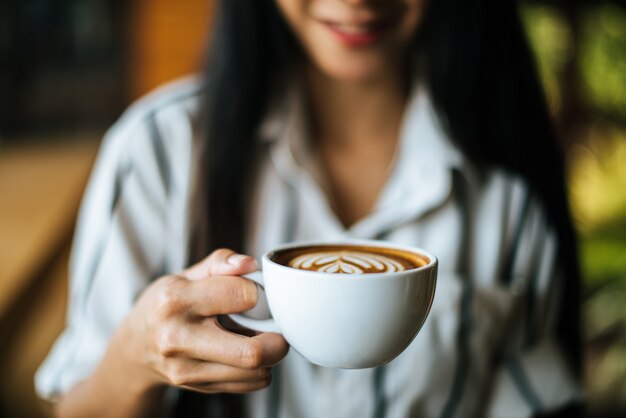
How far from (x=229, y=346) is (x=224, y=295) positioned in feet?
0.18

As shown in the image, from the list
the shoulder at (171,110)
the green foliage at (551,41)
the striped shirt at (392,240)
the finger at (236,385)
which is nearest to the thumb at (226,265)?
the finger at (236,385)

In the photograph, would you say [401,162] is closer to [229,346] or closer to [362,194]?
[362,194]

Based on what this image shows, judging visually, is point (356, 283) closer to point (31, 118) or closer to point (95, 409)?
point (95, 409)

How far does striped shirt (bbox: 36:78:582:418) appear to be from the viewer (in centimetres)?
106

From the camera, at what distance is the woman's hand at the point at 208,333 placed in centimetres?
62

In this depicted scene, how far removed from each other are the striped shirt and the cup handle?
0.45 meters

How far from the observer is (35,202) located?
310cm

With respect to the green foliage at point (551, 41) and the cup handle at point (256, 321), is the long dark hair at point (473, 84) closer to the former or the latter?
the cup handle at point (256, 321)

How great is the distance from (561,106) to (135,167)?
268 cm

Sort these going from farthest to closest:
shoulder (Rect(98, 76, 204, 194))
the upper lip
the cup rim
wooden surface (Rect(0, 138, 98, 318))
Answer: wooden surface (Rect(0, 138, 98, 318)), shoulder (Rect(98, 76, 204, 194)), the upper lip, the cup rim

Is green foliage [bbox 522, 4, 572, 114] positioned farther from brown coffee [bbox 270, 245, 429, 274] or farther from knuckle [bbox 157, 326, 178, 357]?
knuckle [bbox 157, 326, 178, 357]

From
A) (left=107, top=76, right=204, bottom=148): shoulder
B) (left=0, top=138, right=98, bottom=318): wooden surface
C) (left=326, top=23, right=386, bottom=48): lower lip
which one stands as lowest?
(left=0, top=138, right=98, bottom=318): wooden surface

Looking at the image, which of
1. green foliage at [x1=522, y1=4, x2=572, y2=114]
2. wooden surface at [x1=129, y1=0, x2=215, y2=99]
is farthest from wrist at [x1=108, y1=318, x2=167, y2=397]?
wooden surface at [x1=129, y1=0, x2=215, y2=99]

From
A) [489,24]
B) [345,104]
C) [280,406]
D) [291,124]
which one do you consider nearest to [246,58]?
[291,124]
